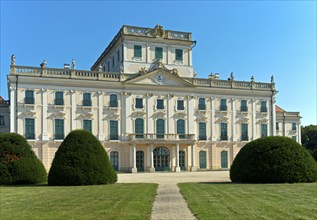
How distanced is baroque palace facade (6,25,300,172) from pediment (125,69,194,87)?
0.12 metres

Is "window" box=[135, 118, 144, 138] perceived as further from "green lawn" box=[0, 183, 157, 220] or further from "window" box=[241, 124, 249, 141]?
"green lawn" box=[0, 183, 157, 220]

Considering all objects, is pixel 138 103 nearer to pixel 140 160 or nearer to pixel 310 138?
pixel 140 160

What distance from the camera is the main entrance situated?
48.3m

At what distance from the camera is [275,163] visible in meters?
23.5

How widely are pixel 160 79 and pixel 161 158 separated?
30.2 feet

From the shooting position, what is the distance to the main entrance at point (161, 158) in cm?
4828

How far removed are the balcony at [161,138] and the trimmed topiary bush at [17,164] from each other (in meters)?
20.6

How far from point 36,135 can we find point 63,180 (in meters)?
22.3

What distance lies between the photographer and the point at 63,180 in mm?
23672

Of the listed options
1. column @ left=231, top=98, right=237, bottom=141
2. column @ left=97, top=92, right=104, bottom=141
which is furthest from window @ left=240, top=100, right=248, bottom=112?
column @ left=97, top=92, right=104, bottom=141

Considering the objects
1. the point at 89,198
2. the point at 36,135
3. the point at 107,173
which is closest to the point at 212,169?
the point at 36,135

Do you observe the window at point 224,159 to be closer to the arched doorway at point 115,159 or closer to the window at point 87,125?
the arched doorway at point 115,159

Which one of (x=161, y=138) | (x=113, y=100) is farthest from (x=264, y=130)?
(x=113, y=100)

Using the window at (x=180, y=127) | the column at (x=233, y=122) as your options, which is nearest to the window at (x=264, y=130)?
the column at (x=233, y=122)
